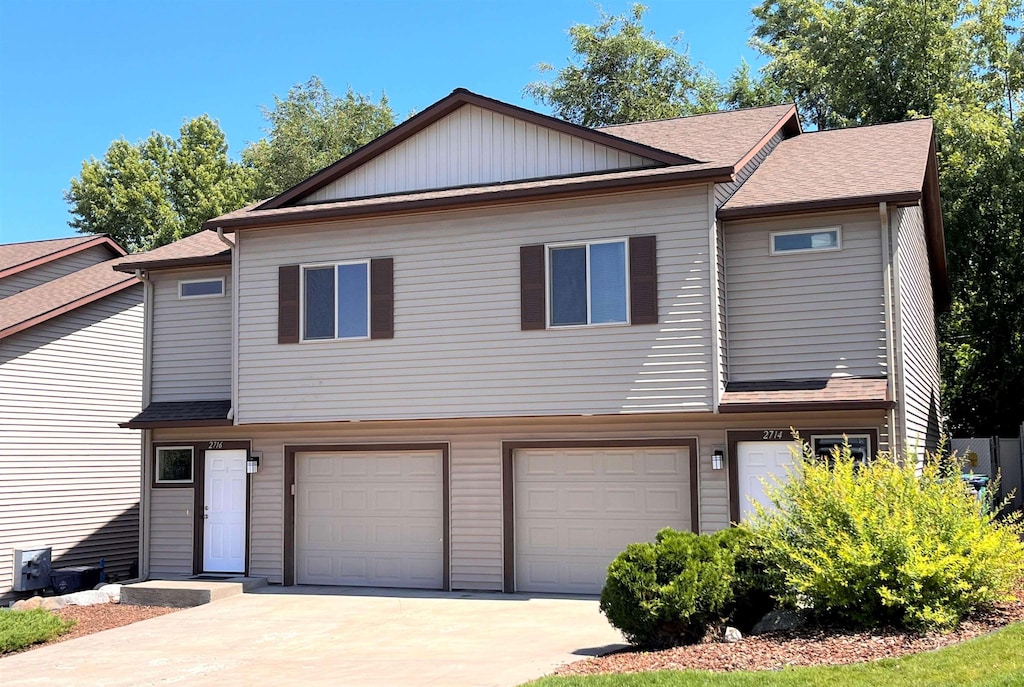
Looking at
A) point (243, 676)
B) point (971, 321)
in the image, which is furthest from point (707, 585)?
point (971, 321)

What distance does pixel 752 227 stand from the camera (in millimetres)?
14328

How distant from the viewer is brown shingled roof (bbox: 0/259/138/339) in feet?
61.1

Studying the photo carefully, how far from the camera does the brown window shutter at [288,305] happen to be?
15.8 meters

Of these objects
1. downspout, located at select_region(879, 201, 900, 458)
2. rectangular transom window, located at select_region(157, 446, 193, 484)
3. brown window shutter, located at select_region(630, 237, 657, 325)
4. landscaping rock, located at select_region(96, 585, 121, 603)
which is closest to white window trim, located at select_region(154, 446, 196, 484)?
rectangular transom window, located at select_region(157, 446, 193, 484)

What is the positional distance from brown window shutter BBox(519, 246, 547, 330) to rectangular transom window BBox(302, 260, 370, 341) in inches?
94.3

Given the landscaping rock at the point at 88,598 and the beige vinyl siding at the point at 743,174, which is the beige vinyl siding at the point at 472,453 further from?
the beige vinyl siding at the point at 743,174

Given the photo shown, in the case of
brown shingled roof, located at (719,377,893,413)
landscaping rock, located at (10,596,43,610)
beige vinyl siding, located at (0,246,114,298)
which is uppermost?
Answer: beige vinyl siding, located at (0,246,114,298)

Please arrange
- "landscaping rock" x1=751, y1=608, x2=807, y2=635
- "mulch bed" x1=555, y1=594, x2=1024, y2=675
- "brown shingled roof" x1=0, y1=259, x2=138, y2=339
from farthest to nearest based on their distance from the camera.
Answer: "brown shingled roof" x1=0, y1=259, x2=138, y2=339
"landscaping rock" x1=751, y1=608, x2=807, y2=635
"mulch bed" x1=555, y1=594, x2=1024, y2=675

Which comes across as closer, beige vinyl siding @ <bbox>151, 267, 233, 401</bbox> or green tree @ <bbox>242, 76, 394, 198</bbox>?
beige vinyl siding @ <bbox>151, 267, 233, 401</bbox>

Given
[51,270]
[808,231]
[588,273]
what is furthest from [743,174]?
[51,270]

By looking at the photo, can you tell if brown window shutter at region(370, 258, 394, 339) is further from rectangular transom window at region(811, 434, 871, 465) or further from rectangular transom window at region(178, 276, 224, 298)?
rectangular transom window at region(811, 434, 871, 465)

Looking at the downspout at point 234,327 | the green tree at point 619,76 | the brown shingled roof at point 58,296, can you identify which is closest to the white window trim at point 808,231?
the downspout at point 234,327

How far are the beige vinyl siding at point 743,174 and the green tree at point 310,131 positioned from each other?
1014 inches

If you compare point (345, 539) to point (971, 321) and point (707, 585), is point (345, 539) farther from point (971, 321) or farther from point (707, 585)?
point (971, 321)
